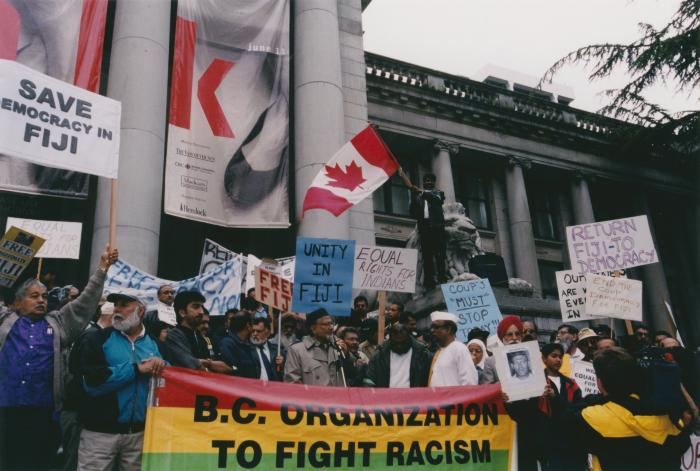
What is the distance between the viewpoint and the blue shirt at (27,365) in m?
4.92

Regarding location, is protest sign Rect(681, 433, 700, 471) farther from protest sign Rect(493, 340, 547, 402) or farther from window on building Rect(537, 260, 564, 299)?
window on building Rect(537, 260, 564, 299)

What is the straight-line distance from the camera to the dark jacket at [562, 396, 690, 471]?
332 centimetres

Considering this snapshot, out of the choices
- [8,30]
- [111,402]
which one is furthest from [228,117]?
[111,402]

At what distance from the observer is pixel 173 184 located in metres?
12.1

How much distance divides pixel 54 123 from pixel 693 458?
301 inches

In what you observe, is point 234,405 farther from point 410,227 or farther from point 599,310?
point 410,227

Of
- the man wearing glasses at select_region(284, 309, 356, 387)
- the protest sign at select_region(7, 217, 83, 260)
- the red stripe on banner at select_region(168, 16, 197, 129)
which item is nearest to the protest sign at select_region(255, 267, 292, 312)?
the man wearing glasses at select_region(284, 309, 356, 387)

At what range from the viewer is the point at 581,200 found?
3103 centimetres

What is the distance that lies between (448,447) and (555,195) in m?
29.2

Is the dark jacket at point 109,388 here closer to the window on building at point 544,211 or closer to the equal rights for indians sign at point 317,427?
the equal rights for indians sign at point 317,427

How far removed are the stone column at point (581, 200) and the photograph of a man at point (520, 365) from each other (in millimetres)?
27506

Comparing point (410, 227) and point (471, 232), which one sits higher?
point (410, 227)

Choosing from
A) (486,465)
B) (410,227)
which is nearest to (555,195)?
(410,227)

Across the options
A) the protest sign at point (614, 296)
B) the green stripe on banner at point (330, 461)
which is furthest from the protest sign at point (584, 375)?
the green stripe on banner at point (330, 461)
